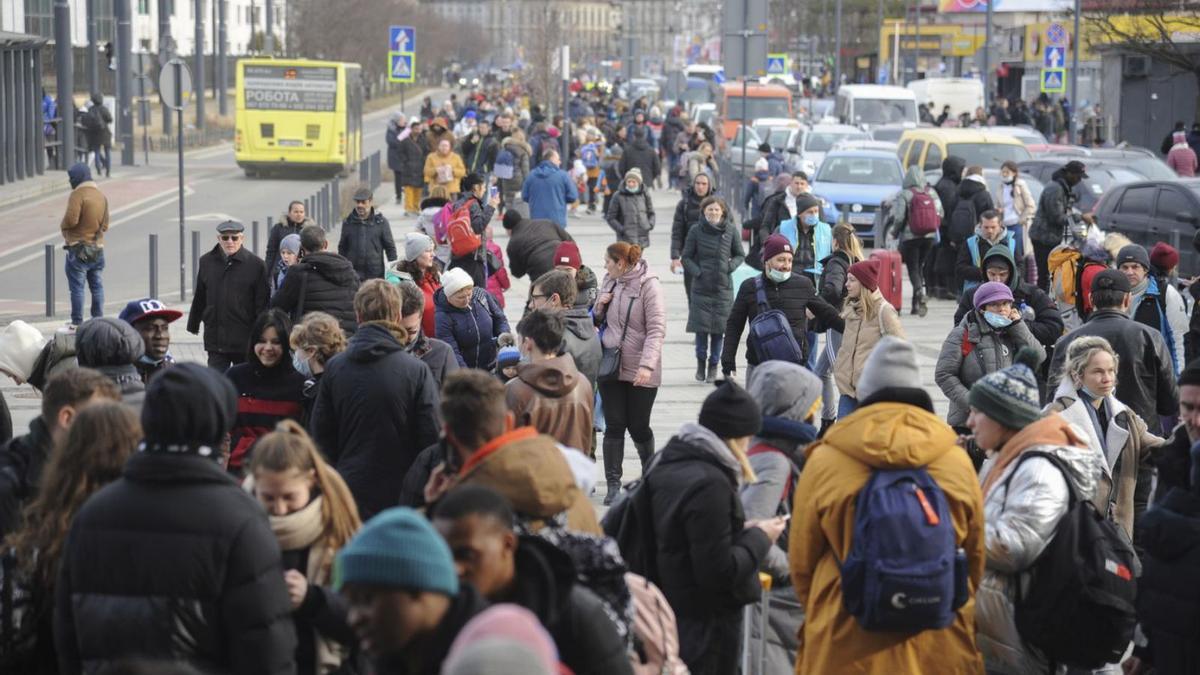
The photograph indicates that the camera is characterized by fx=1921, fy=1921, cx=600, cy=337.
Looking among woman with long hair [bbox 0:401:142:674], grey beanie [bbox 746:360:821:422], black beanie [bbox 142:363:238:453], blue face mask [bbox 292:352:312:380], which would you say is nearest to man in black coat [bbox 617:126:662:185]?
blue face mask [bbox 292:352:312:380]

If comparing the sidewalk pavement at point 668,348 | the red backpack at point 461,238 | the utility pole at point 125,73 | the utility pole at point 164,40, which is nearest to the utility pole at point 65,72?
the utility pole at point 164,40

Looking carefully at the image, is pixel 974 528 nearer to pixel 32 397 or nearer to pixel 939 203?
pixel 32 397

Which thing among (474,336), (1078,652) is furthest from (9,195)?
(1078,652)

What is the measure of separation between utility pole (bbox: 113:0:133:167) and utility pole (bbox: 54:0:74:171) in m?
5.67

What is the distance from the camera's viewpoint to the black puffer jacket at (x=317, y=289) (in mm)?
11680

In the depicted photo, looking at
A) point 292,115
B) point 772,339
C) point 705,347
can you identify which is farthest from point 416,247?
point 292,115

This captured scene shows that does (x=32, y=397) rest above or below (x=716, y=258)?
below

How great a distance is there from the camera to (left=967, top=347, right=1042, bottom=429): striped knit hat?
6.18 meters

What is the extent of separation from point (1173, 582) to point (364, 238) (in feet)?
36.2

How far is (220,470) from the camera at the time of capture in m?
4.76

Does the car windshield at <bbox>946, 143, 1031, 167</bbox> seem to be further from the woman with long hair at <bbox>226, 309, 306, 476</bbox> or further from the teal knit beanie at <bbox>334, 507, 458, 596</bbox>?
the teal knit beanie at <bbox>334, 507, 458, 596</bbox>

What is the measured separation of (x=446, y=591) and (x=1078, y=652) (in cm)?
309

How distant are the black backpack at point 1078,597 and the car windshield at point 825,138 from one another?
32091 millimetres

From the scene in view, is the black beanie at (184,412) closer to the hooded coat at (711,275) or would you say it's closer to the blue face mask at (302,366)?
the blue face mask at (302,366)
